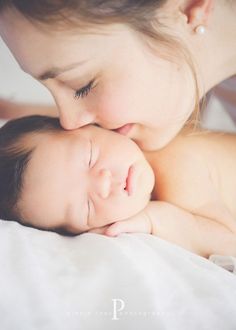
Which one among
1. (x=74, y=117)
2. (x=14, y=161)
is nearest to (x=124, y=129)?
(x=74, y=117)

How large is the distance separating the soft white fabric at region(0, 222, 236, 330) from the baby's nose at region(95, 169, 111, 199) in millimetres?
86

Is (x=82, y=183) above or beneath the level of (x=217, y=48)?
beneath

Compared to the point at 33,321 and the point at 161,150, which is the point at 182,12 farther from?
the point at 33,321

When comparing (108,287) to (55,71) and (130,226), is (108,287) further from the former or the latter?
(55,71)

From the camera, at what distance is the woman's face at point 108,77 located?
61cm

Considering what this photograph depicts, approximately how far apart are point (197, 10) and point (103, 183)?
31 centimetres

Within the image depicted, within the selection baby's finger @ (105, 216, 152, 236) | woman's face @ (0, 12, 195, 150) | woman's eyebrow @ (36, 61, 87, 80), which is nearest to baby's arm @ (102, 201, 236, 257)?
baby's finger @ (105, 216, 152, 236)

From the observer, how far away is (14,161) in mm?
734

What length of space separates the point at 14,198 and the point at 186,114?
1.11 ft

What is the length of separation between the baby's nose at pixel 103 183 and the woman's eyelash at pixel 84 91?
131 millimetres

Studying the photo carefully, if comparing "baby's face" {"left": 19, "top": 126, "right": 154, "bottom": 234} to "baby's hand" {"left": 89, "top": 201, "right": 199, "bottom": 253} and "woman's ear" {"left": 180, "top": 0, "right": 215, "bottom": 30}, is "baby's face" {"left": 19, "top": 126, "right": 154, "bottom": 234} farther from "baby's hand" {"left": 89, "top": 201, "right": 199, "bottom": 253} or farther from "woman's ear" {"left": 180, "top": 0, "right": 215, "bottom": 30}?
"woman's ear" {"left": 180, "top": 0, "right": 215, "bottom": 30}

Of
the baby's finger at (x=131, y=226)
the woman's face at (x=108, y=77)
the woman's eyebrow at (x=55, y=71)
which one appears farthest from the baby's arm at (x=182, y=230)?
the woman's eyebrow at (x=55, y=71)

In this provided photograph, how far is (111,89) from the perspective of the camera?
26.8 inches

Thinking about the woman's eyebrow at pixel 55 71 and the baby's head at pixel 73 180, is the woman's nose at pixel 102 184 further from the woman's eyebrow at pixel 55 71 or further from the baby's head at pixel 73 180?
the woman's eyebrow at pixel 55 71
